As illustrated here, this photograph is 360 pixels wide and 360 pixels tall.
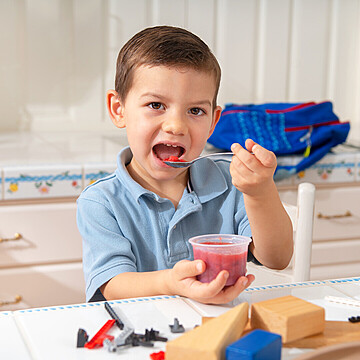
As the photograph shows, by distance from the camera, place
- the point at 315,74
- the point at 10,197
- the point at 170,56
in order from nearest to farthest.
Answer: the point at 170,56, the point at 10,197, the point at 315,74

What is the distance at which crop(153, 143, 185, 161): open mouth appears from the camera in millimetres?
1146

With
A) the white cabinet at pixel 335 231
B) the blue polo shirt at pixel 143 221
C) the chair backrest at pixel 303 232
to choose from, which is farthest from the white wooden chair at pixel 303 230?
the white cabinet at pixel 335 231

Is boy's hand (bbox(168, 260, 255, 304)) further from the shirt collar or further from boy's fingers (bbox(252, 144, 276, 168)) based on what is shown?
the shirt collar

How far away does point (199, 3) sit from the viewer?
2572mm

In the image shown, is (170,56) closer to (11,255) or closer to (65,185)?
(65,185)

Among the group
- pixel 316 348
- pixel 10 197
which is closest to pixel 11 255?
pixel 10 197

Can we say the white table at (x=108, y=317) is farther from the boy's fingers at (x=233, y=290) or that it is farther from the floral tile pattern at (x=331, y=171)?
the floral tile pattern at (x=331, y=171)

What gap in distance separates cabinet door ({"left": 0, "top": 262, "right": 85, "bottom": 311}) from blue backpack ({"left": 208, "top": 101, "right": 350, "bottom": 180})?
26.2 inches

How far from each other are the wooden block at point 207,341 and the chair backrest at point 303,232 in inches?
22.9

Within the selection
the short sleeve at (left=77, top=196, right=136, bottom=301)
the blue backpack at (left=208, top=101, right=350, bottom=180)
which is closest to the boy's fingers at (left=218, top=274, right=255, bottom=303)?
the short sleeve at (left=77, top=196, right=136, bottom=301)

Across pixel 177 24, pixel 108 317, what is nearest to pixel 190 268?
pixel 108 317

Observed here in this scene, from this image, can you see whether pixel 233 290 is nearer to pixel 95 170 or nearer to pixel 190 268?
pixel 190 268

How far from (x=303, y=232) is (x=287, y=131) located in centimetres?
97

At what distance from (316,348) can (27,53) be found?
198 cm
